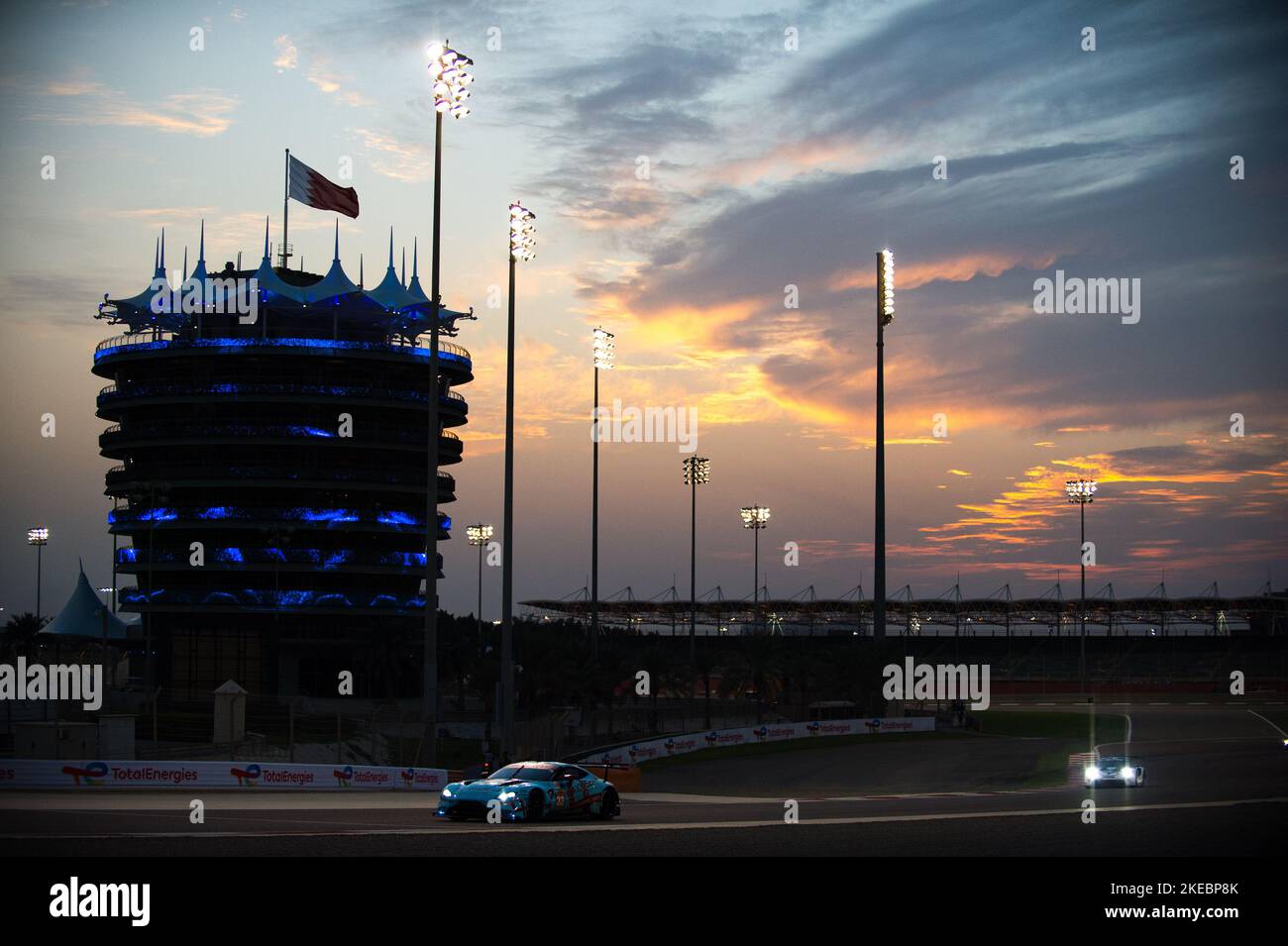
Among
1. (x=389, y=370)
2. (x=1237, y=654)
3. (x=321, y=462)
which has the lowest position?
(x=1237, y=654)

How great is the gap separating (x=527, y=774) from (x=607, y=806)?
2106mm

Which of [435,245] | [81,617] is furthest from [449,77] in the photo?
[81,617]

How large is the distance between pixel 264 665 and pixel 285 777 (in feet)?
211

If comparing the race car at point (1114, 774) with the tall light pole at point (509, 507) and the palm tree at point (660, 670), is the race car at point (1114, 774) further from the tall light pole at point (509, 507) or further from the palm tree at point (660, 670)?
the palm tree at point (660, 670)

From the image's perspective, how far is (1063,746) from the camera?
6750 centimetres

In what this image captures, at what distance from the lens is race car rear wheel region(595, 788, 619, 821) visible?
2834cm

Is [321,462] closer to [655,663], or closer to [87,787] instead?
[655,663]

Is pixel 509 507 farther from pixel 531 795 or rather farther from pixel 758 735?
pixel 758 735

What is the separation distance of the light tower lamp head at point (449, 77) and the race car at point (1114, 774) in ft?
88.5

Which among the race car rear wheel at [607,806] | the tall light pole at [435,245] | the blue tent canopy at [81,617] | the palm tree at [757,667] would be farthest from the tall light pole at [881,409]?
the blue tent canopy at [81,617]

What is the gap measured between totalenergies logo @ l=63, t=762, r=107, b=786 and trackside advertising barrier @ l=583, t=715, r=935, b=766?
70.8ft

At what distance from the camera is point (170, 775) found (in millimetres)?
35875

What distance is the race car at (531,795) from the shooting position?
2625 cm

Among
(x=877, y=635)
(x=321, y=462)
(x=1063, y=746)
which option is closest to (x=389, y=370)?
(x=321, y=462)
